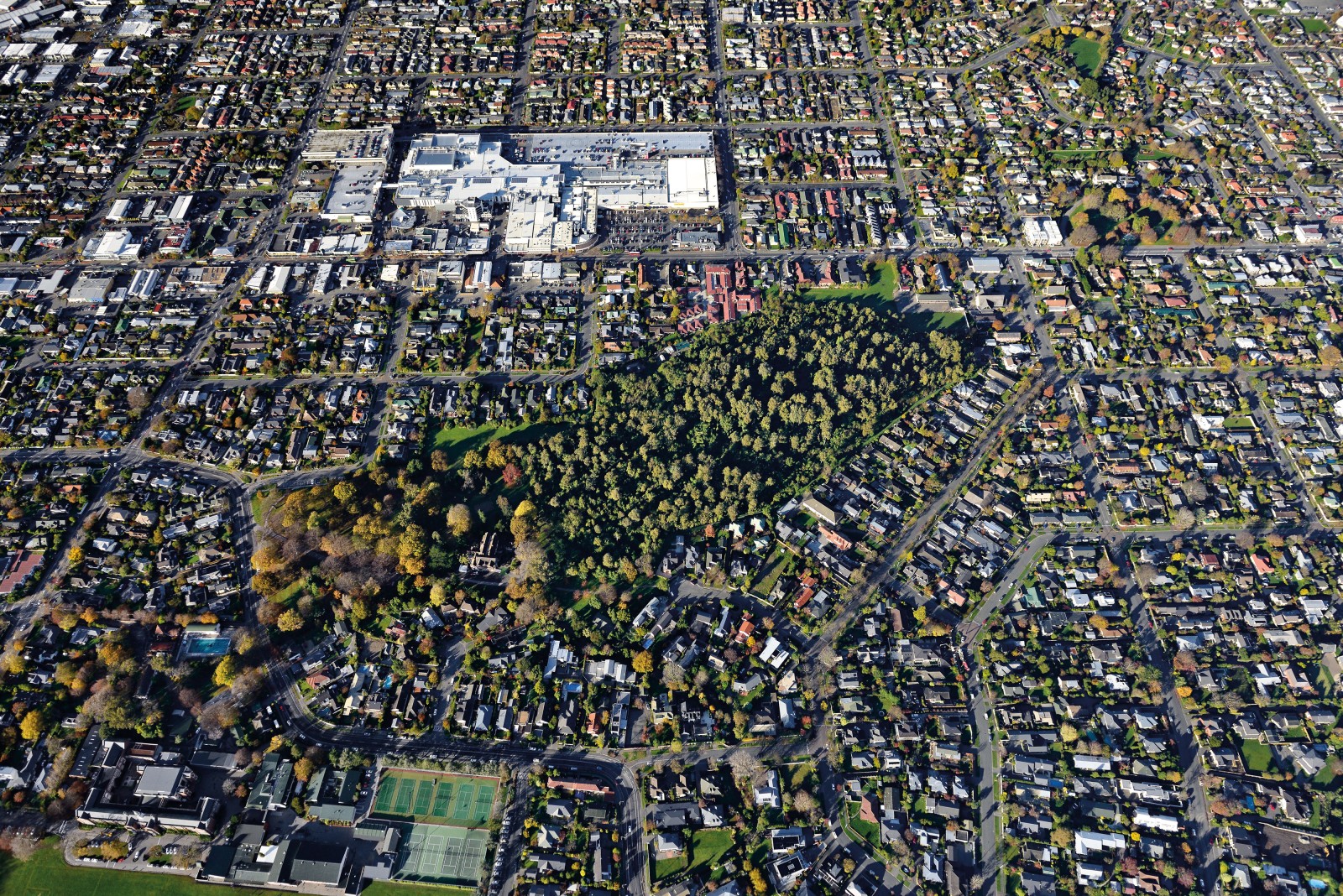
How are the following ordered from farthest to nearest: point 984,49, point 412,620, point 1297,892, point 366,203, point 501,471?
point 984,49, point 366,203, point 501,471, point 412,620, point 1297,892

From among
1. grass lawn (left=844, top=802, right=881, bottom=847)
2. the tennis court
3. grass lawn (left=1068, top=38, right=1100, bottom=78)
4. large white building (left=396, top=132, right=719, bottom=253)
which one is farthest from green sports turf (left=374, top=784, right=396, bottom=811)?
grass lawn (left=1068, top=38, right=1100, bottom=78)

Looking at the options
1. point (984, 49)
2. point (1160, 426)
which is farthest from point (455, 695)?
point (984, 49)

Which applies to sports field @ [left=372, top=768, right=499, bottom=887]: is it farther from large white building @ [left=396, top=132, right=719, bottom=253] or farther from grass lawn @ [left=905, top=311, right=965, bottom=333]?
grass lawn @ [left=905, top=311, right=965, bottom=333]

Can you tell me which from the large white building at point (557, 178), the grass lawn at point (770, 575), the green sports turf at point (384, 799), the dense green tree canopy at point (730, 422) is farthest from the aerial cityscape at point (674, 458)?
the large white building at point (557, 178)

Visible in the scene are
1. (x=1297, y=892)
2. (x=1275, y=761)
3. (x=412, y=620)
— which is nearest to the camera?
(x=1297, y=892)

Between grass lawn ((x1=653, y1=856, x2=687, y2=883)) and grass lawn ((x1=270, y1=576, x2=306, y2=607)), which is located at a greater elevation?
grass lawn ((x1=270, y1=576, x2=306, y2=607))

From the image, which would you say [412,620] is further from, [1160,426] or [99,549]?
[1160,426]

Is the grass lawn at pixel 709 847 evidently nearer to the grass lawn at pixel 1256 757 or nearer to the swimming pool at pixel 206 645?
the grass lawn at pixel 1256 757
